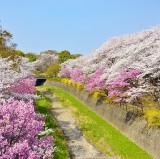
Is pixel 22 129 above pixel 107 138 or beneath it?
above

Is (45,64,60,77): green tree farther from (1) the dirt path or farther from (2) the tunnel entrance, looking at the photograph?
(1) the dirt path

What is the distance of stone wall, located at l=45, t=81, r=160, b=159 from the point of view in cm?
2401

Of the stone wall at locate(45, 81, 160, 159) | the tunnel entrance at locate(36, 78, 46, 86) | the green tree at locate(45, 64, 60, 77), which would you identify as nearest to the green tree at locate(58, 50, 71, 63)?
the green tree at locate(45, 64, 60, 77)

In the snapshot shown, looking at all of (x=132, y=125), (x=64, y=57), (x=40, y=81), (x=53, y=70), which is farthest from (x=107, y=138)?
(x=64, y=57)

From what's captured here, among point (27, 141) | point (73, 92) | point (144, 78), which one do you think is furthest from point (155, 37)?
point (73, 92)

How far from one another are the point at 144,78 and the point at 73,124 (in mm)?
11844

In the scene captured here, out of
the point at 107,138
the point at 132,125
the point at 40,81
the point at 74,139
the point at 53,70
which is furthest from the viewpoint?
the point at 53,70

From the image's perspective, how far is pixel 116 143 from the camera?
27.2 metres

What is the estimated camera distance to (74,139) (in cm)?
2969

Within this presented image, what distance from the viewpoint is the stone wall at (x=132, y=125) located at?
2401 cm

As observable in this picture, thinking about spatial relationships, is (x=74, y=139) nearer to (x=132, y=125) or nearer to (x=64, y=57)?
(x=132, y=125)

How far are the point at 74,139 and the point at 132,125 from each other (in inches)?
220

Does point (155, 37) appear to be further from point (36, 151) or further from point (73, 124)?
point (36, 151)

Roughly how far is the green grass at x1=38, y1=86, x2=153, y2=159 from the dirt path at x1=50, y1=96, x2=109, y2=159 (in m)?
0.67
